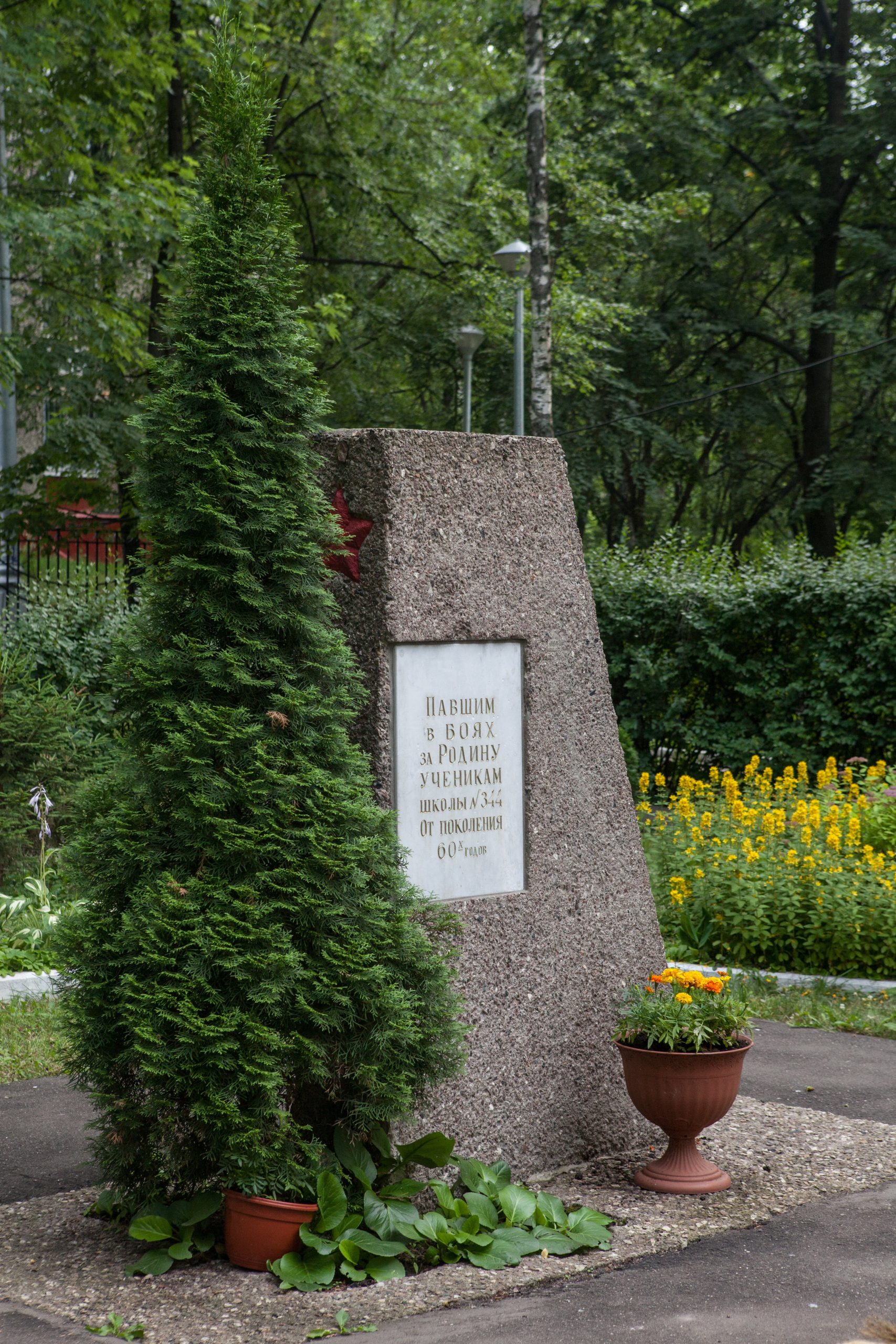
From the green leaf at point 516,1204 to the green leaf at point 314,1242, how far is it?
602mm

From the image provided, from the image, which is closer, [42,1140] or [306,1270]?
[306,1270]

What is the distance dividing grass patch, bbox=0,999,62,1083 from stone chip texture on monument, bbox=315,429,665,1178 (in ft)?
7.02

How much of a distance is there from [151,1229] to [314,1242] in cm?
46

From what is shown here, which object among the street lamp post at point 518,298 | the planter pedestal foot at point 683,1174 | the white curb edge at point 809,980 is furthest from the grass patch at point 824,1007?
the street lamp post at point 518,298

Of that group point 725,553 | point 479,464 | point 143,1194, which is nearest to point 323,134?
point 725,553

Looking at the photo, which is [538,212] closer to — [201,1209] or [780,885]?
[780,885]

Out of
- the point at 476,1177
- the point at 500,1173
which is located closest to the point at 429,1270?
the point at 476,1177

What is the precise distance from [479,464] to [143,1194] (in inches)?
94.8

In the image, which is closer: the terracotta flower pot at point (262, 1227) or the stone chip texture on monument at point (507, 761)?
the terracotta flower pot at point (262, 1227)

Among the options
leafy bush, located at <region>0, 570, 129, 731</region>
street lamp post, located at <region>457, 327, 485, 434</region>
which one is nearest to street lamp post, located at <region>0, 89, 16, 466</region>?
leafy bush, located at <region>0, 570, 129, 731</region>

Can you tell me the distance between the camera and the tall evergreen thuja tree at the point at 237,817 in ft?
11.1

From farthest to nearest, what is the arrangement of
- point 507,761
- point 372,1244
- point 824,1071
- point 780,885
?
point 780,885
point 824,1071
point 507,761
point 372,1244

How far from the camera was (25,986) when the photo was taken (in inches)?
275

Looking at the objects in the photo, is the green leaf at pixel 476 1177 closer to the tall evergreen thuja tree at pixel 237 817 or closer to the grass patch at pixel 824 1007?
the tall evergreen thuja tree at pixel 237 817
